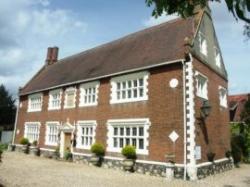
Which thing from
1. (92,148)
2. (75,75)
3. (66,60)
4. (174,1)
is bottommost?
(92,148)

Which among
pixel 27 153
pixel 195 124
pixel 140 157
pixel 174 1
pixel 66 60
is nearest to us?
pixel 174 1

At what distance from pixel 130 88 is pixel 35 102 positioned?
47.1ft

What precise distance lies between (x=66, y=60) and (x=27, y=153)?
420 inches

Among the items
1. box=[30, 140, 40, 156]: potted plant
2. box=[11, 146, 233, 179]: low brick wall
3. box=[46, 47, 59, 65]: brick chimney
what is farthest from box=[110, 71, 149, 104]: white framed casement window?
box=[46, 47, 59, 65]: brick chimney

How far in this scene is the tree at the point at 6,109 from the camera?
41812 mm

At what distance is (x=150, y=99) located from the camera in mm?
17188

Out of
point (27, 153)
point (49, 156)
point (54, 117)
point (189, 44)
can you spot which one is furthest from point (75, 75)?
point (189, 44)

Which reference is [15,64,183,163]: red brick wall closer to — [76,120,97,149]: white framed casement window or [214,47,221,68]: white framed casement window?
[76,120,97,149]: white framed casement window

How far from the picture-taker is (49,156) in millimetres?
24672

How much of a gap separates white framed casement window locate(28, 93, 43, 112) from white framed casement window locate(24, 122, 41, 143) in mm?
1460

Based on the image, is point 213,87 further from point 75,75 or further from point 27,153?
point 27,153

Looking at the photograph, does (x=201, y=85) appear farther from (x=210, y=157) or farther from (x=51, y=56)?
(x=51, y=56)

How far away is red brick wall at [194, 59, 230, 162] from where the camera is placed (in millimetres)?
16434

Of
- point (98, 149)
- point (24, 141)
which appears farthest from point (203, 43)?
point (24, 141)
